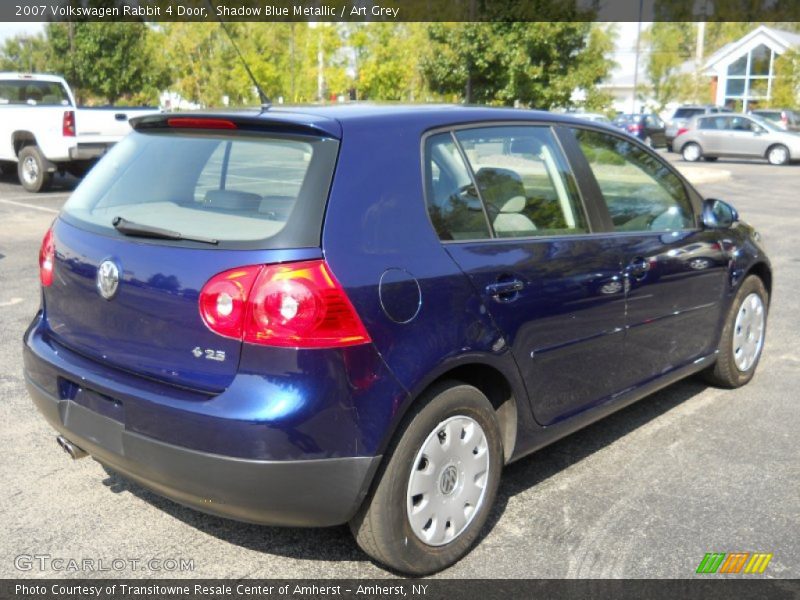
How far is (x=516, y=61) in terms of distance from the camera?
2080cm

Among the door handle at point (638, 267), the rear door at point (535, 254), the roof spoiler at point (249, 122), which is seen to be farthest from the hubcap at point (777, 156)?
the roof spoiler at point (249, 122)

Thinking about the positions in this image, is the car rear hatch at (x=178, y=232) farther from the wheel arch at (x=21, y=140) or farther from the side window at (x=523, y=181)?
the wheel arch at (x=21, y=140)

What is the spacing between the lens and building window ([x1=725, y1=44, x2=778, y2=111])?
170 ft

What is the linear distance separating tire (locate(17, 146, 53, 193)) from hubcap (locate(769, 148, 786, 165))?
23.2m

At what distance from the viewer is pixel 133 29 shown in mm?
36531

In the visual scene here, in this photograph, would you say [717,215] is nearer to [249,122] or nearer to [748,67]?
[249,122]

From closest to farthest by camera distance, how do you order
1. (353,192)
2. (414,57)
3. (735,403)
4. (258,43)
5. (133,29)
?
(353,192)
(735,403)
(414,57)
(133,29)
(258,43)

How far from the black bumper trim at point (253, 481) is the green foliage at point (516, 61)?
19.1 meters

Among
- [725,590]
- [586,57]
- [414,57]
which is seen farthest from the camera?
[414,57]

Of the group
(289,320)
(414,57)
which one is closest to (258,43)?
(414,57)

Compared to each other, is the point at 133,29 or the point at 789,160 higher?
the point at 133,29

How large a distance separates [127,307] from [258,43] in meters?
37.9

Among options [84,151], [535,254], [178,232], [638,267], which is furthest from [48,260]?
[84,151]

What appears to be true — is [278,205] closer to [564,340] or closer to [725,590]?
[564,340]
